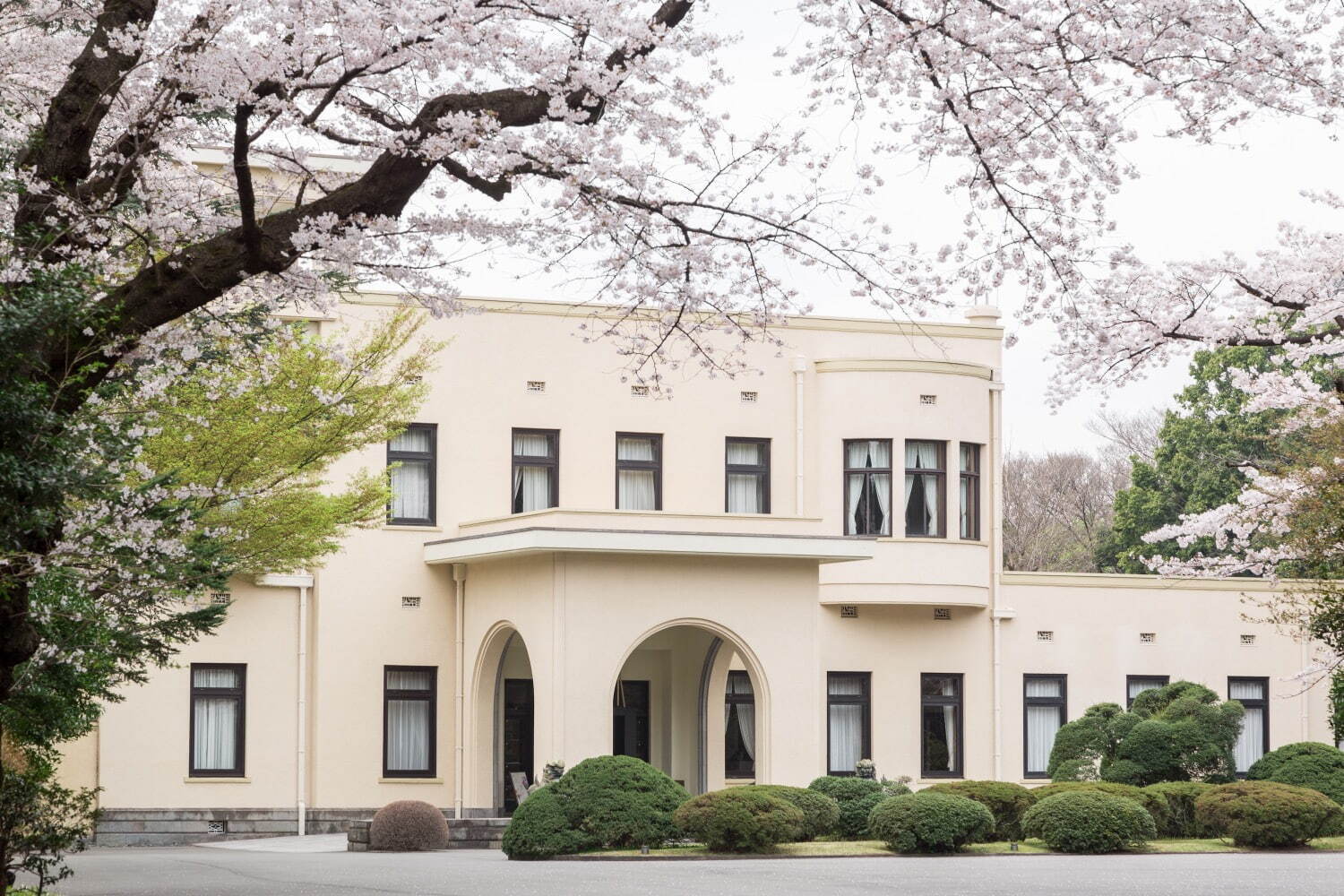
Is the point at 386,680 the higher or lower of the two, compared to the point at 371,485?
lower

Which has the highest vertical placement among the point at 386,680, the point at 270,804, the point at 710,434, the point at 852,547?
the point at 710,434

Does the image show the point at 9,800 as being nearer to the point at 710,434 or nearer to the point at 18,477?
the point at 18,477

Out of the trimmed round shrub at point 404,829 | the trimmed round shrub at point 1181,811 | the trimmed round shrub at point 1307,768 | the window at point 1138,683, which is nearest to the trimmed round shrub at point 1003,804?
the trimmed round shrub at point 1181,811

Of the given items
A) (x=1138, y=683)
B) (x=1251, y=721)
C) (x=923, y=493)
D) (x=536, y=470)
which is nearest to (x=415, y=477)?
(x=536, y=470)

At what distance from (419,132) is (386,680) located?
18.3 m

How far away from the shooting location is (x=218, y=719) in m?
26.2

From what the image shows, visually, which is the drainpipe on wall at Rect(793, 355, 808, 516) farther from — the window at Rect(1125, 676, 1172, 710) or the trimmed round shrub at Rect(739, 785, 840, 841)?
the trimmed round shrub at Rect(739, 785, 840, 841)

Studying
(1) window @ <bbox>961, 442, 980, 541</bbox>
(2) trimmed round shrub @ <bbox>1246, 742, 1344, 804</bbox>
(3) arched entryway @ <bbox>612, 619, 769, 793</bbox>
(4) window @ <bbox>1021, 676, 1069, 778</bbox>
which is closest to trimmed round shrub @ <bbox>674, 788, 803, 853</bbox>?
(3) arched entryway @ <bbox>612, 619, 769, 793</bbox>

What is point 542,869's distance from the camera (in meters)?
17.9

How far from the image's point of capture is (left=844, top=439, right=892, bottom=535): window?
28.4 meters

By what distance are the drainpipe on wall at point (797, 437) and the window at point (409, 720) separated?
20.5 ft

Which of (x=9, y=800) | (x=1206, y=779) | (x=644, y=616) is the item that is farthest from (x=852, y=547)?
(x=9, y=800)

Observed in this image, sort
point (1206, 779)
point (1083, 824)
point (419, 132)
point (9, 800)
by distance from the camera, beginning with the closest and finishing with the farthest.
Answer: point (419, 132) < point (9, 800) < point (1083, 824) < point (1206, 779)

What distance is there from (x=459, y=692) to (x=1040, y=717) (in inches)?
385
